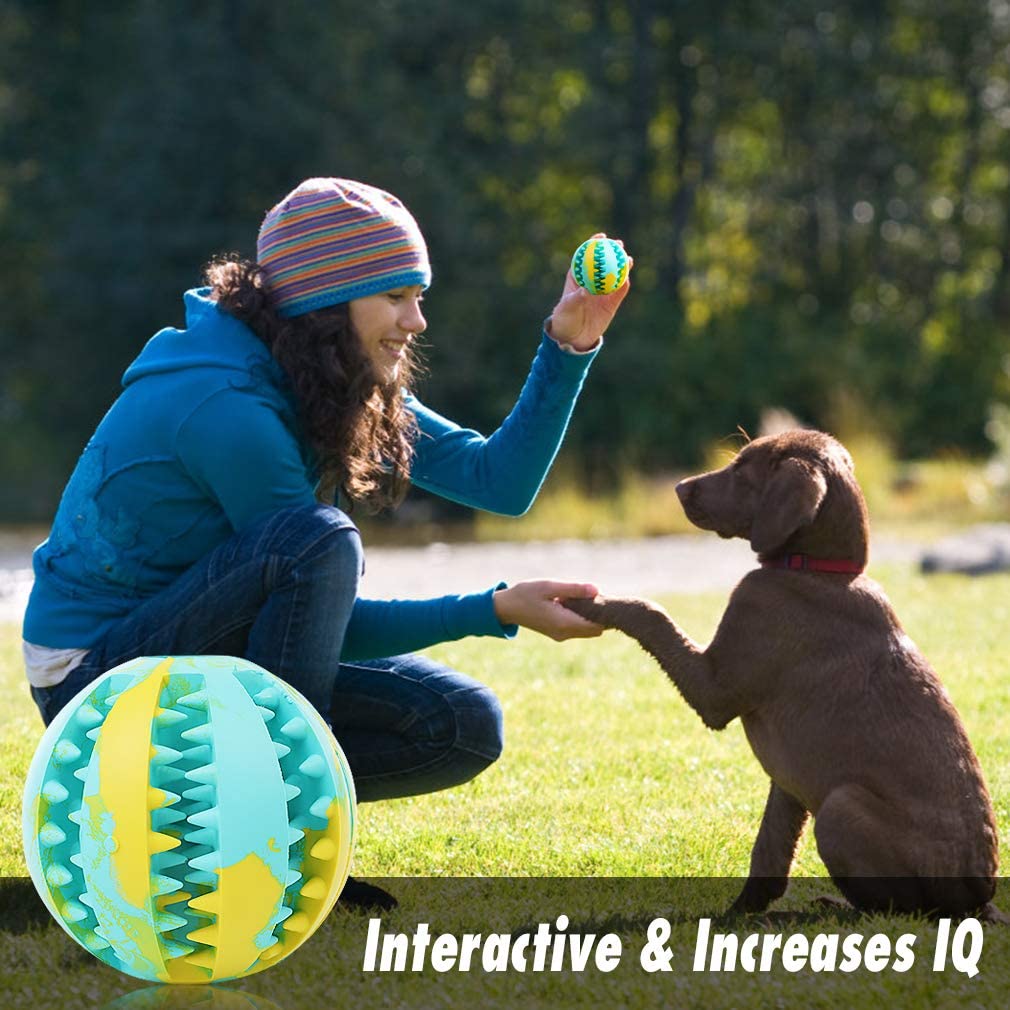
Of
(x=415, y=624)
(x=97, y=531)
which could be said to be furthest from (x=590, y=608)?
(x=97, y=531)

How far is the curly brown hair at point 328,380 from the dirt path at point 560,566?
7.20 metres

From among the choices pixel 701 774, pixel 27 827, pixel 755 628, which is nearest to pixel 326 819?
pixel 27 827

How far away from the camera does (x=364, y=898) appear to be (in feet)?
14.7

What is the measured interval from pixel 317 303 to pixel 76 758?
140cm

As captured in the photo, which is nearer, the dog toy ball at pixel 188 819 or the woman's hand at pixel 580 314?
the dog toy ball at pixel 188 819

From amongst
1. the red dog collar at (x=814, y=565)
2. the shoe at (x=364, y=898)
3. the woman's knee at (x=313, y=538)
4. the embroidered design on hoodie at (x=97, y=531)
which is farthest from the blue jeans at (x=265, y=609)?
the red dog collar at (x=814, y=565)

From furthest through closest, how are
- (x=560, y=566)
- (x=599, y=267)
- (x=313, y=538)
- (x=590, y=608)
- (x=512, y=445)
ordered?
1. (x=560, y=566)
2. (x=512, y=445)
3. (x=599, y=267)
4. (x=590, y=608)
5. (x=313, y=538)

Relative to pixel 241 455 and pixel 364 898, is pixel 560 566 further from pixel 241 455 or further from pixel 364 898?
pixel 241 455

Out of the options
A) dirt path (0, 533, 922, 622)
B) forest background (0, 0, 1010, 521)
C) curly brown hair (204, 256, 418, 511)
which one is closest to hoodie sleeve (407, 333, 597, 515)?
curly brown hair (204, 256, 418, 511)

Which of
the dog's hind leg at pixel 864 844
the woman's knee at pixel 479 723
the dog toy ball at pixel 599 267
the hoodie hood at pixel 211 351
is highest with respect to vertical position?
the dog toy ball at pixel 599 267

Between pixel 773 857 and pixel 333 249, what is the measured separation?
190cm

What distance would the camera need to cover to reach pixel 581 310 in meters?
4.74

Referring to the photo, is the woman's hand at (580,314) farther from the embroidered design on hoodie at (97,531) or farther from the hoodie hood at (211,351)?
the embroidered design on hoodie at (97,531)

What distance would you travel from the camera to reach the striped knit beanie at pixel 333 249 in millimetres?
4387
